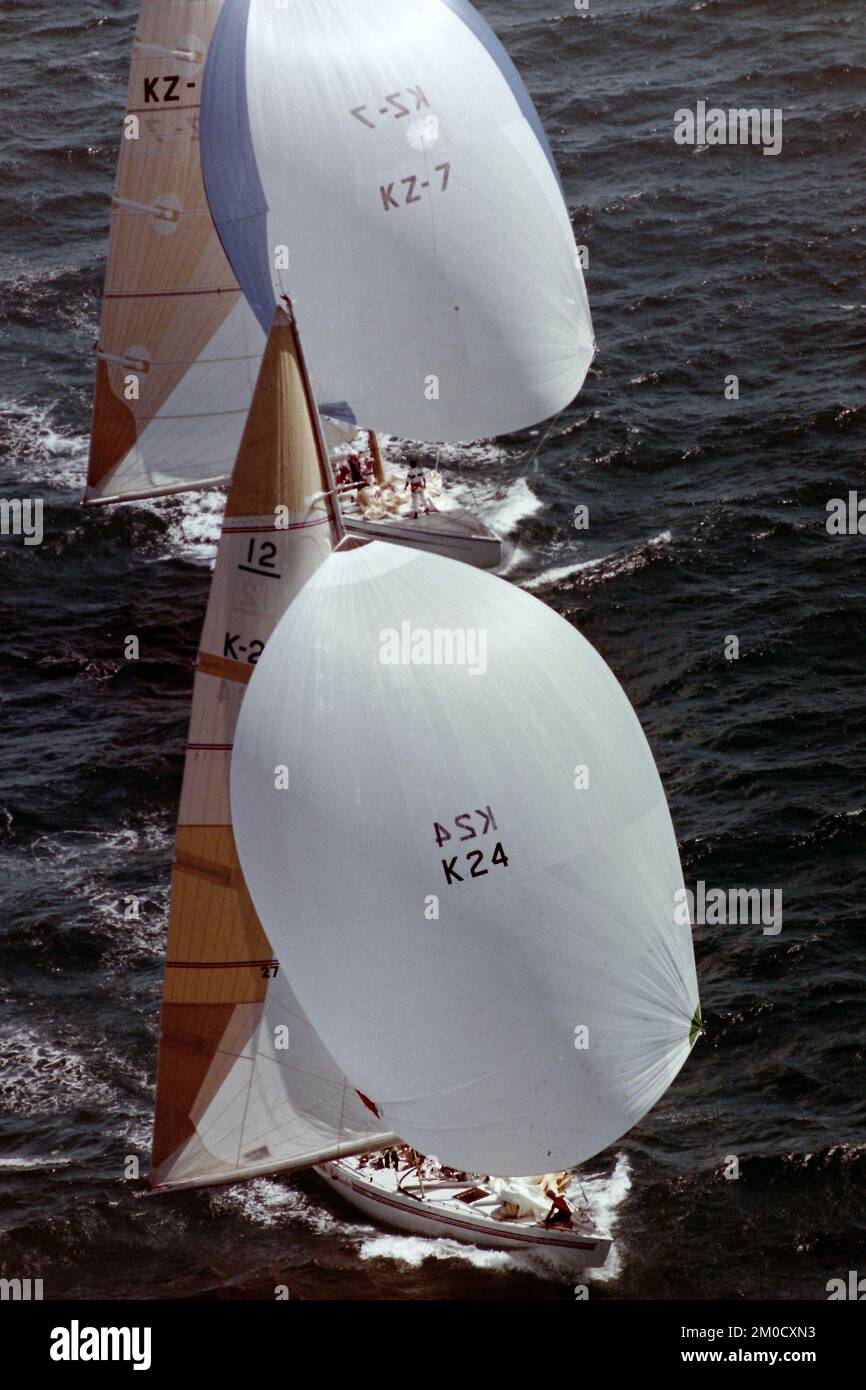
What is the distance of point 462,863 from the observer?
3738 centimetres

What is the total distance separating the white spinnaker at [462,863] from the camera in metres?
37.4

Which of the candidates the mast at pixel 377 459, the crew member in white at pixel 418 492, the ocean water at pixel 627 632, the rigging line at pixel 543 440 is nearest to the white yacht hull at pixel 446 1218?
the ocean water at pixel 627 632

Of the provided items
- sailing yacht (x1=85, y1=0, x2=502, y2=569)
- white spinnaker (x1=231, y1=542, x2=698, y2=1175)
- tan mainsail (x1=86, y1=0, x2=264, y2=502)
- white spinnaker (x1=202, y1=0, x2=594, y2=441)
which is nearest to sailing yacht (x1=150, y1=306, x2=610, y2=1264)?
white spinnaker (x1=231, y1=542, x2=698, y2=1175)

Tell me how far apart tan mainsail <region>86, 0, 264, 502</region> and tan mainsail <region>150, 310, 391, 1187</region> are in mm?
23632

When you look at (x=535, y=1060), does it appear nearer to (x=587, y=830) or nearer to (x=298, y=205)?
(x=587, y=830)

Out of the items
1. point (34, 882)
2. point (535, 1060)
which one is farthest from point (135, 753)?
point (535, 1060)

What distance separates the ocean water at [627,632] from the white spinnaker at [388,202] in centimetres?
776

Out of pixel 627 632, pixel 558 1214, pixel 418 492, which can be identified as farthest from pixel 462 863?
pixel 418 492

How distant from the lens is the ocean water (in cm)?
4547

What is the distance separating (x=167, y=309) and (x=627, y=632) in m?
14.9

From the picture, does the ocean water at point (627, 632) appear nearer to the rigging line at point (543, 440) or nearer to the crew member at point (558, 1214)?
the rigging line at point (543, 440)

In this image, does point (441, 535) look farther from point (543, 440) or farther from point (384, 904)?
point (384, 904)

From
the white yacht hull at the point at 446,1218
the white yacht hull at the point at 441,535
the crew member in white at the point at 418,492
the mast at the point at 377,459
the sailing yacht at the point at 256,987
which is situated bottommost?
the white yacht hull at the point at 446,1218
